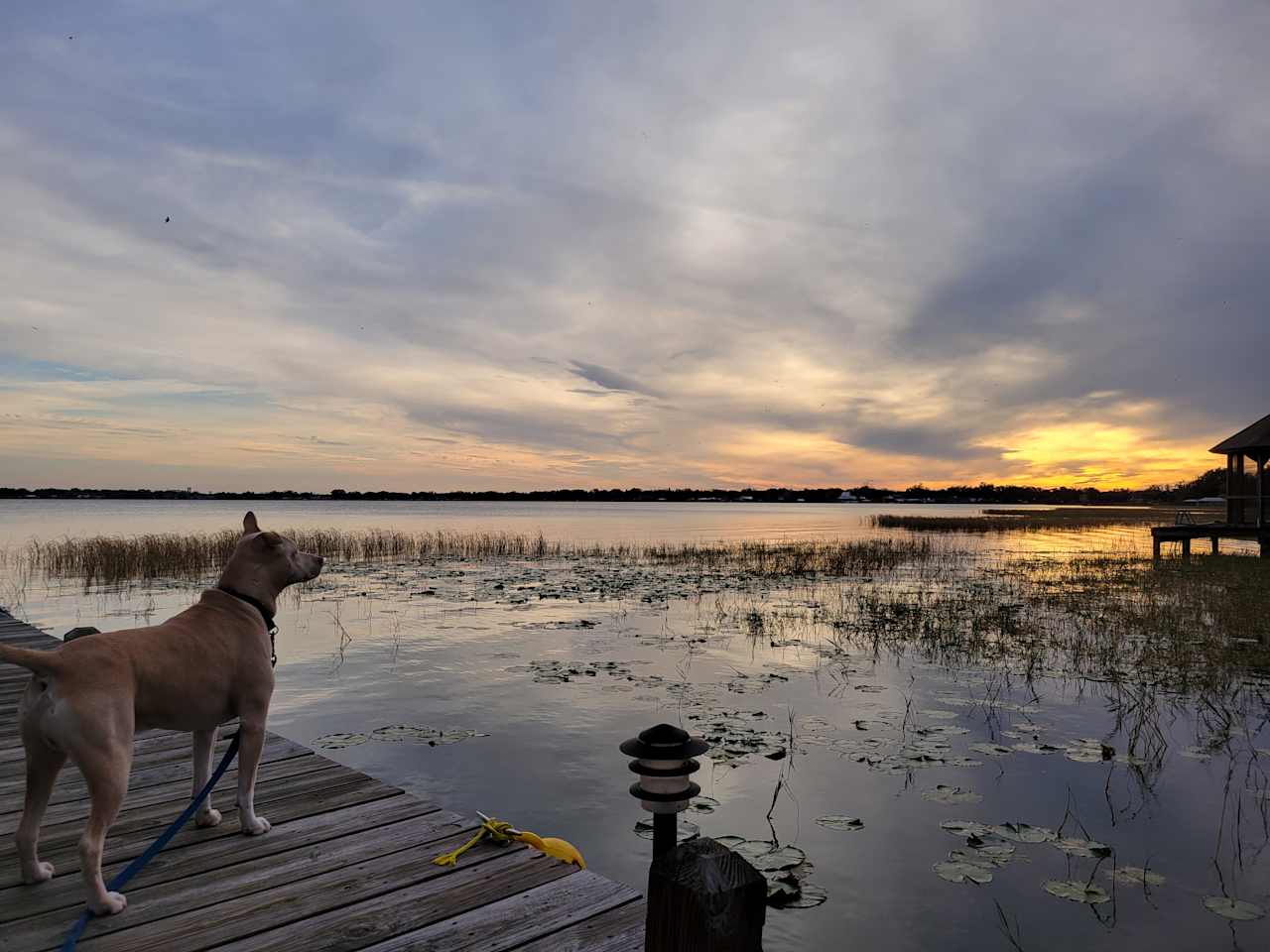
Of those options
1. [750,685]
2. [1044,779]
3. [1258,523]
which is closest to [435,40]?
[750,685]

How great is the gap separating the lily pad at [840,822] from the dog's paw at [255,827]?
4.01 m

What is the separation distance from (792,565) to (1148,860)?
19023 millimetres

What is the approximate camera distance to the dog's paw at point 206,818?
3785mm

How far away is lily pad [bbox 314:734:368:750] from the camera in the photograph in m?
7.29

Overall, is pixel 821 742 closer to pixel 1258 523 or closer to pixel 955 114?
pixel 955 114

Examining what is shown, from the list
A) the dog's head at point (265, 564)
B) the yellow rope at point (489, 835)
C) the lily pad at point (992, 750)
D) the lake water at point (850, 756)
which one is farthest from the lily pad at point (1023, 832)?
the dog's head at point (265, 564)

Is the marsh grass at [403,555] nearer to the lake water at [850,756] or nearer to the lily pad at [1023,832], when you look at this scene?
the lake water at [850,756]

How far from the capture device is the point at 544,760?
692 cm

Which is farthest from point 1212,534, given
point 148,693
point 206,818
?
point 148,693

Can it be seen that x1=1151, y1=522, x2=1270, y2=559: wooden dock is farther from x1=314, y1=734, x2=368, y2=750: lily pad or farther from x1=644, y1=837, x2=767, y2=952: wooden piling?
x1=644, y1=837, x2=767, y2=952: wooden piling

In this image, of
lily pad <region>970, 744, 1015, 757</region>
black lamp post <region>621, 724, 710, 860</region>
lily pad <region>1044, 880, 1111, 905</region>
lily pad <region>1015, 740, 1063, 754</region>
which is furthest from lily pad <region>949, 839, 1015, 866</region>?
black lamp post <region>621, 724, 710, 860</region>

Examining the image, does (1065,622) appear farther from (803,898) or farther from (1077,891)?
(803,898)

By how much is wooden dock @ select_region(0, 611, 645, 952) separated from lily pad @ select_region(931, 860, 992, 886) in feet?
8.88

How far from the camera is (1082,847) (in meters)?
4.96
